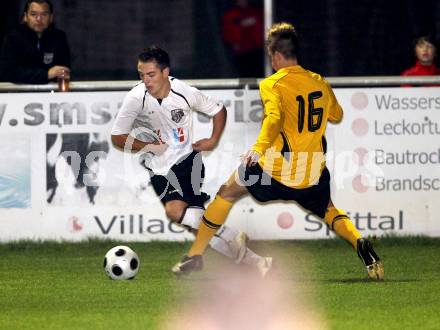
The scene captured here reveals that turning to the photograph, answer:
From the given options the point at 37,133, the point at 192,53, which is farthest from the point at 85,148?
the point at 192,53

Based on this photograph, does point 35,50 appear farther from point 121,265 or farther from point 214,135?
point 121,265

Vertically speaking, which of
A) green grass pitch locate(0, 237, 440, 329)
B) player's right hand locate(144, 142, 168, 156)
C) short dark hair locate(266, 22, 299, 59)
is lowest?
green grass pitch locate(0, 237, 440, 329)

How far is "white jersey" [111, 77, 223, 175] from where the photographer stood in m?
10.1

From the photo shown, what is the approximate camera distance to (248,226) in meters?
11.9

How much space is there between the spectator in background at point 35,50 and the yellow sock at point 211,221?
267 centimetres

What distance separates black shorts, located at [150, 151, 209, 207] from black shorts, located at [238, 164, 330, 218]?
30.4 inches

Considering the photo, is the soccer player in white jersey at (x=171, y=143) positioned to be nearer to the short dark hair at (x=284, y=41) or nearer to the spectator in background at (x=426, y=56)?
the short dark hair at (x=284, y=41)

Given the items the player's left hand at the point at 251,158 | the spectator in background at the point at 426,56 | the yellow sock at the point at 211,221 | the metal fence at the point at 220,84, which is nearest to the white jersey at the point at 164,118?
the yellow sock at the point at 211,221

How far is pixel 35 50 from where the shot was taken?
470 inches

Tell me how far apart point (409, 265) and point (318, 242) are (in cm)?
151

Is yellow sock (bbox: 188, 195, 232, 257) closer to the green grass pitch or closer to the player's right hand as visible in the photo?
the green grass pitch

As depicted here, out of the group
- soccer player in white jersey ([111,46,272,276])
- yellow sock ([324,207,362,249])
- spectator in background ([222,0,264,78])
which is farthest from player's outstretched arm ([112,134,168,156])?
spectator in background ([222,0,264,78])

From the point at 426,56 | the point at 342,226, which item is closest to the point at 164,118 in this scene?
the point at 342,226

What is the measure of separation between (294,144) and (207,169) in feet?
8.50
